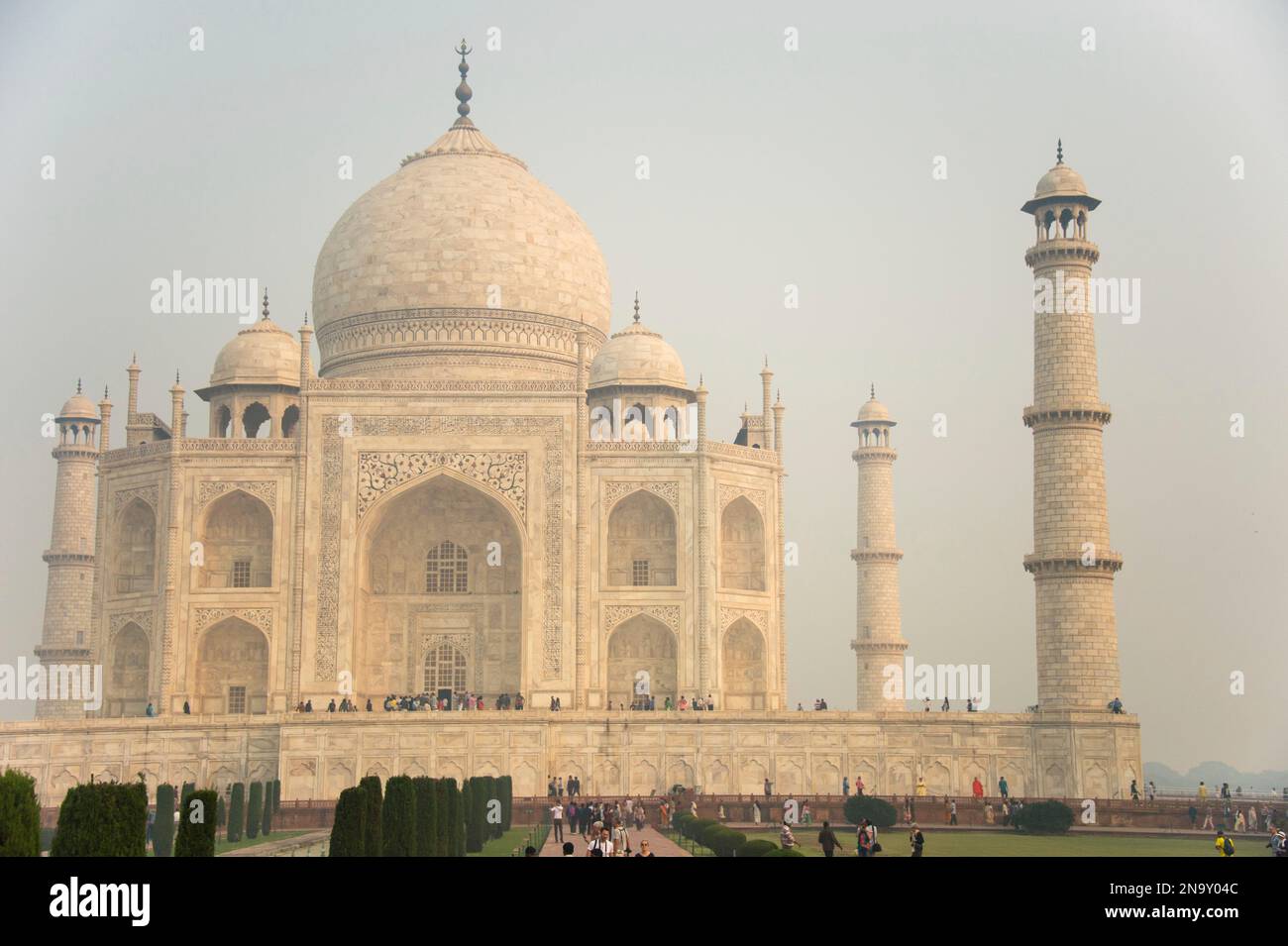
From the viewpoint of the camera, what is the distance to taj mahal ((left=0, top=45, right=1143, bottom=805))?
92.4ft

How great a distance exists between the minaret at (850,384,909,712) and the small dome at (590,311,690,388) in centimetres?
599

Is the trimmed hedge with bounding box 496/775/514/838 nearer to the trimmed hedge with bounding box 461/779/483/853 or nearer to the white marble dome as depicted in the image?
the trimmed hedge with bounding box 461/779/483/853

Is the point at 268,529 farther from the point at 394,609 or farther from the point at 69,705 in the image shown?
the point at 69,705

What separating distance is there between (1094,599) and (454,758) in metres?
10.7

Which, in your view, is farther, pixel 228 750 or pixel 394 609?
pixel 394 609

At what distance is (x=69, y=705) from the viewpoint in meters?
36.8

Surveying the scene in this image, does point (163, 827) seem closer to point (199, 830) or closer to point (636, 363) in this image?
point (199, 830)

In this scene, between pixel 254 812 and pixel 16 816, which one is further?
pixel 254 812

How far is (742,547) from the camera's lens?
112 feet

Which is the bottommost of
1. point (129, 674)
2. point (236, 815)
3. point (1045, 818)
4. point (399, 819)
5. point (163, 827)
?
point (1045, 818)

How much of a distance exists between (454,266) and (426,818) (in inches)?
804

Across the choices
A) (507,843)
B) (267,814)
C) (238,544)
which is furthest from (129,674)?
(507,843)

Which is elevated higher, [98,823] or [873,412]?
[873,412]
